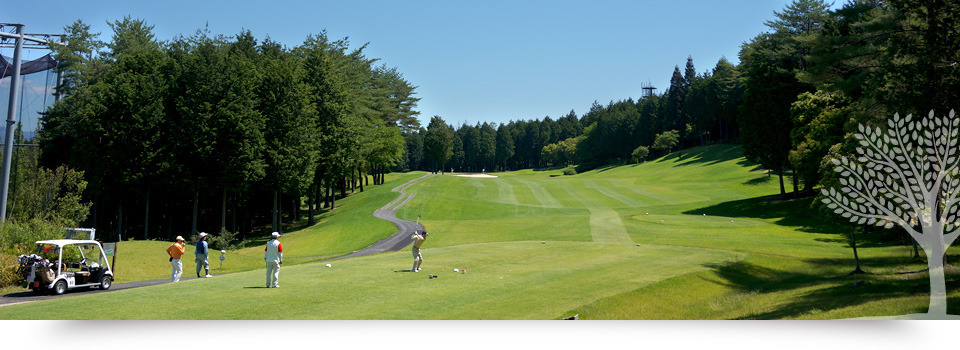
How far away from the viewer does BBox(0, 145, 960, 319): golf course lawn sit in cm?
1280

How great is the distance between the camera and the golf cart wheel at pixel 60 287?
16297 mm

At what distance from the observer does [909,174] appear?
13297 millimetres

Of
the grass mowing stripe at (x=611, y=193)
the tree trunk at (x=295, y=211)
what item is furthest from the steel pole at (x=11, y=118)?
the grass mowing stripe at (x=611, y=193)

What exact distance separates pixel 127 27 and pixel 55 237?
3174 cm

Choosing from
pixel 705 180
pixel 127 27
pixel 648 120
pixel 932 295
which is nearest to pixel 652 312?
pixel 932 295

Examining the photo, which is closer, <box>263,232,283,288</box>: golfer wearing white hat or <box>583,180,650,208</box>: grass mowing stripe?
<box>263,232,283,288</box>: golfer wearing white hat

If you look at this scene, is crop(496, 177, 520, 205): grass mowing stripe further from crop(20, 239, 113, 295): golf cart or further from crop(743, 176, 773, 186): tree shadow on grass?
crop(20, 239, 113, 295): golf cart

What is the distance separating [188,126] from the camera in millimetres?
37594

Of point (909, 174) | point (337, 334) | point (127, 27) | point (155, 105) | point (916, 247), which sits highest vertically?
point (127, 27)

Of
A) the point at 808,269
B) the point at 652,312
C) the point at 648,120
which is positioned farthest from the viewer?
the point at 648,120

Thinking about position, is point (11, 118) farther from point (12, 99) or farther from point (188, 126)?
point (188, 126)

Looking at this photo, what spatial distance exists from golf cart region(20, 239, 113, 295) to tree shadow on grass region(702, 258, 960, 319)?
19.1 meters

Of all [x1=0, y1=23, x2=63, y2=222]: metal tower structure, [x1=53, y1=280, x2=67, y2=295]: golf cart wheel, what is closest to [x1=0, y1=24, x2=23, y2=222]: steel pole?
[x1=0, y1=23, x2=63, y2=222]: metal tower structure

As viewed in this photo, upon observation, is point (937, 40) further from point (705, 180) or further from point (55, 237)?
point (705, 180)
